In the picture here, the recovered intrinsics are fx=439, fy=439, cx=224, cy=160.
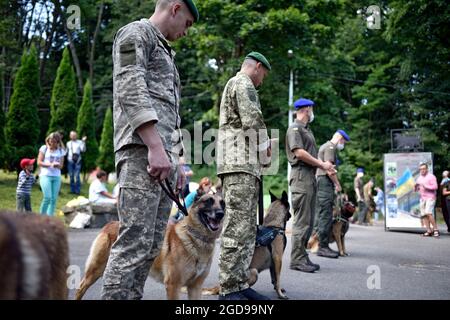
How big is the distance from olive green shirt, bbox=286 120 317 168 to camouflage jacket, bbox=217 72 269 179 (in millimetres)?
2160

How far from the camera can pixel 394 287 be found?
500 centimetres

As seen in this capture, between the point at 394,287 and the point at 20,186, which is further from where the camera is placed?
the point at 20,186

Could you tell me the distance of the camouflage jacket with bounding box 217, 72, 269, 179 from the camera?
12.7ft

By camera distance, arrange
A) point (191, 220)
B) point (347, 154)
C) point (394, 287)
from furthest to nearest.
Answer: point (347, 154) < point (394, 287) < point (191, 220)

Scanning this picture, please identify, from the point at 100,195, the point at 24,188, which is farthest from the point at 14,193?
the point at 24,188

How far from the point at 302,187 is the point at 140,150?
3912 millimetres

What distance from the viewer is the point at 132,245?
2342 mm

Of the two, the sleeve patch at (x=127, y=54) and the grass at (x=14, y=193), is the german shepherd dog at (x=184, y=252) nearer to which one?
the sleeve patch at (x=127, y=54)

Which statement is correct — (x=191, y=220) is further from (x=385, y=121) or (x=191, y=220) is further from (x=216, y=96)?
(x=385, y=121)

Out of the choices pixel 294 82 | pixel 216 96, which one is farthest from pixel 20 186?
pixel 294 82

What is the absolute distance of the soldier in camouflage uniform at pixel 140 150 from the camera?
2.33 m

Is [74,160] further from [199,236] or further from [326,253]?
[199,236]
